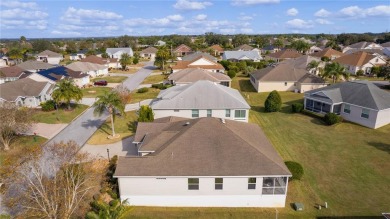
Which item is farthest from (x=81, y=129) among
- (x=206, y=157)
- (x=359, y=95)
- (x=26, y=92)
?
(x=359, y=95)

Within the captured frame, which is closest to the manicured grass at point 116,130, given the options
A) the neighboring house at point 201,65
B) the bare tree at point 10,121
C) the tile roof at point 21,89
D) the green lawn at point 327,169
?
the bare tree at point 10,121

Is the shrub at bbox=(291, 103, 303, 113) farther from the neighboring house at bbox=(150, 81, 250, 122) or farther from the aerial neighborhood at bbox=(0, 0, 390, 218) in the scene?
the neighboring house at bbox=(150, 81, 250, 122)

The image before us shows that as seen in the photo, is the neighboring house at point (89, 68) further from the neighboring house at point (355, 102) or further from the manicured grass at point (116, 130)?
the neighboring house at point (355, 102)

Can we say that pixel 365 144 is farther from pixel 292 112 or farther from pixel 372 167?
pixel 292 112

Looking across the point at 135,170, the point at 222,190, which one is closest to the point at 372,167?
the point at 222,190

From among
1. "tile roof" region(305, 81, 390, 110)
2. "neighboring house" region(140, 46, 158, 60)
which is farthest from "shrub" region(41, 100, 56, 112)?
"neighboring house" region(140, 46, 158, 60)

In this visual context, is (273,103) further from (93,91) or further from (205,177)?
(93,91)
